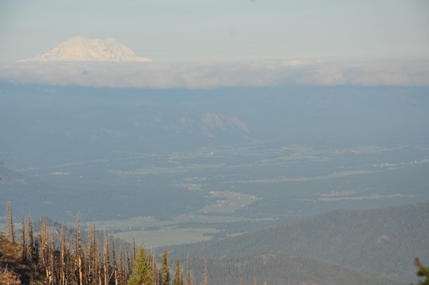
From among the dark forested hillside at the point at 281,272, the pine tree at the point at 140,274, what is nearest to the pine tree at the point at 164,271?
the pine tree at the point at 140,274

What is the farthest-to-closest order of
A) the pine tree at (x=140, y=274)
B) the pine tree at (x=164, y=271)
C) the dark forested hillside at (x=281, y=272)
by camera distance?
the dark forested hillside at (x=281, y=272) → the pine tree at (x=164, y=271) → the pine tree at (x=140, y=274)

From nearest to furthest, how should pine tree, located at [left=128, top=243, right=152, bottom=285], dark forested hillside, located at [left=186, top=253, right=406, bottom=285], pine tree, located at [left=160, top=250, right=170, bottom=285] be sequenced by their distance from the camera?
pine tree, located at [left=128, top=243, right=152, bottom=285] < pine tree, located at [left=160, top=250, right=170, bottom=285] < dark forested hillside, located at [left=186, top=253, right=406, bottom=285]

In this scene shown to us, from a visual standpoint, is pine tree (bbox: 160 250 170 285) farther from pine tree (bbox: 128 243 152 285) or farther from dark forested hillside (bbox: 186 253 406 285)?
dark forested hillside (bbox: 186 253 406 285)

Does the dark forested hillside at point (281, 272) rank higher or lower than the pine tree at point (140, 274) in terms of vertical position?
higher

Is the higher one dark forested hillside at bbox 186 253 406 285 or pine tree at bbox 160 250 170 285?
dark forested hillside at bbox 186 253 406 285

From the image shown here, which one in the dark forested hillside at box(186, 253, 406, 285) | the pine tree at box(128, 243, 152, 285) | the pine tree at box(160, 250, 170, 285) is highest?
the dark forested hillside at box(186, 253, 406, 285)

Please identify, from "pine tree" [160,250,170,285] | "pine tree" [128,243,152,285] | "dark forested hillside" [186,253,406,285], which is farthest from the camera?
"dark forested hillside" [186,253,406,285]

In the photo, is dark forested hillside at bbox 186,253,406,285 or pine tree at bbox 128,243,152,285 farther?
dark forested hillside at bbox 186,253,406,285

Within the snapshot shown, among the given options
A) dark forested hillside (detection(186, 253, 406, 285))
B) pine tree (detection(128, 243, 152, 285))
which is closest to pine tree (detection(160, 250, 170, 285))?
pine tree (detection(128, 243, 152, 285))

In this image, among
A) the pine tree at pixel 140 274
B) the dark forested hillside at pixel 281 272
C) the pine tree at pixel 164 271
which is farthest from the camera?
the dark forested hillside at pixel 281 272

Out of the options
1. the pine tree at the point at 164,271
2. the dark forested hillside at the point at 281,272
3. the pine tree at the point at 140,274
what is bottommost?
the pine tree at the point at 140,274

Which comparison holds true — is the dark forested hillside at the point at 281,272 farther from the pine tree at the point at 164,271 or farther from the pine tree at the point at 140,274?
the pine tree at the point at 140,274

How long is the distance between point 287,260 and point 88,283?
105187 mm

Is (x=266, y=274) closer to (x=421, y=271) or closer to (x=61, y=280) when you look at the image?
(x=61, y=280)
